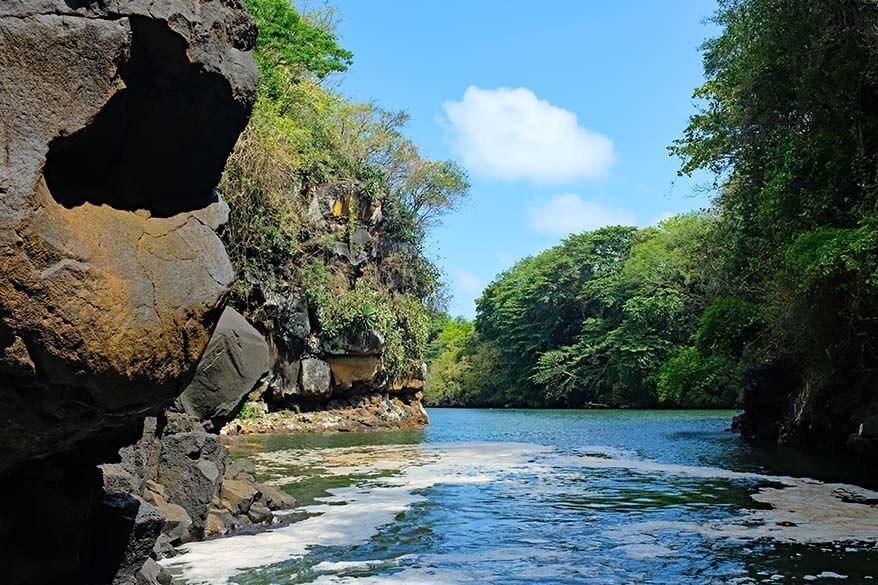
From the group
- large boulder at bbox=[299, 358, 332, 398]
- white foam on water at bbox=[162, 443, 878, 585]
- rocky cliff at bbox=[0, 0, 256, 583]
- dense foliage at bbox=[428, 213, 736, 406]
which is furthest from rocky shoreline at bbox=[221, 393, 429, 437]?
rocky cliff at bbox=[0, 0, 256, 583]

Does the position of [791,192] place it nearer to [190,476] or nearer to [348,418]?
[190,476]

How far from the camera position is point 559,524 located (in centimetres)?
960

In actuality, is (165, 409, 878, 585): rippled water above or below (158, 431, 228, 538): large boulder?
below

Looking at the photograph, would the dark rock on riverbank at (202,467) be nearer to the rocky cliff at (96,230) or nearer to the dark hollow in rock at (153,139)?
the rocky cliff at (96,230)

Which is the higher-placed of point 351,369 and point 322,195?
point 322,195

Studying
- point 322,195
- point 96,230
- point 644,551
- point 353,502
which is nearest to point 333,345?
point 322,195

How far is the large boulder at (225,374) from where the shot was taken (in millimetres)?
10516

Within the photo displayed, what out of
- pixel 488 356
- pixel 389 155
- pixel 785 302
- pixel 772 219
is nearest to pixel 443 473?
pixel 785 302

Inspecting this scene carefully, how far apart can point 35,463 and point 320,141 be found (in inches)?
1172

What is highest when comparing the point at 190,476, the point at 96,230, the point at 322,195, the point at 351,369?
the point at 322,195

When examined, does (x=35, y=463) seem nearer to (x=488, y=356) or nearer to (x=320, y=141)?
(x=320, y=141)

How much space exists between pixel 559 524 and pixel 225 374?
5.14 m

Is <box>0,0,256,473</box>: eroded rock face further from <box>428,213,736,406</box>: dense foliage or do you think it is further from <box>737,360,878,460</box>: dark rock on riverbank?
<box>428,213,736,406</box>: dense foliage

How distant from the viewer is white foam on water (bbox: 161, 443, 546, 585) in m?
7.41
